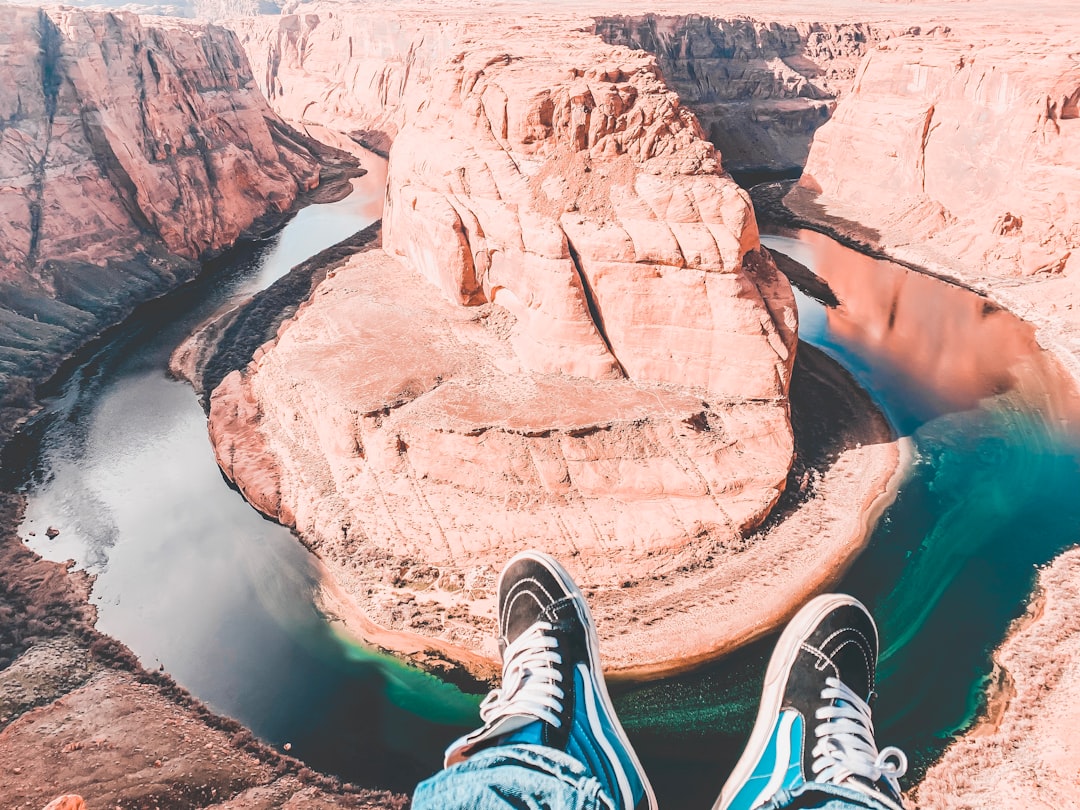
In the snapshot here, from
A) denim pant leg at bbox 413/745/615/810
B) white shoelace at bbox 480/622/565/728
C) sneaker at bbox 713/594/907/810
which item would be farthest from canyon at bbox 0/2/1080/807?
denim pant leg at bbox 413/745/615/810

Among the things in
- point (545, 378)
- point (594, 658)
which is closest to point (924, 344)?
point (545, 378)

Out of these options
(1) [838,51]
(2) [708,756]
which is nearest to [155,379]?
(2) [708,756]

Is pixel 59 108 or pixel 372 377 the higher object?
pixel 59 108

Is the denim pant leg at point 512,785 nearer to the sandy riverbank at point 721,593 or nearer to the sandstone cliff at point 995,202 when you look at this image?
the sandy riverbank at point 721,593

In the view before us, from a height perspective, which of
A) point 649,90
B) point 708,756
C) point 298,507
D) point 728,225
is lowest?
point 708,756

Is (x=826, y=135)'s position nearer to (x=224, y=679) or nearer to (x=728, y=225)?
(x=728, y=225)
